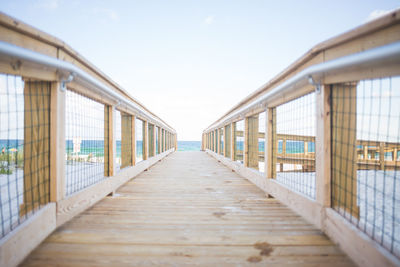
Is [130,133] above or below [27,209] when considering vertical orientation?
above

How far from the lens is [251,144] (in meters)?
3.85

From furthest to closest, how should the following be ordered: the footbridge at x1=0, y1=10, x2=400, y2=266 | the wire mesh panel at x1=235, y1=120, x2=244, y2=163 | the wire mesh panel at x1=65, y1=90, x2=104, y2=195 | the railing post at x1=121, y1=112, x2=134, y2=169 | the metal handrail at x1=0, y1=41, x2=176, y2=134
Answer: the wire mesh panel at x1=235, y1=120, x2=244, y2=163
the railing post at x1=121, y1=112, x2=134, y2=169
the wire mesh panel at x1=65, y1=90, x2=104, y2=195
the footbridge at x1=0, y1=10, x2=400, y2=266
the metal handrail at x1=0, y1=41, x2=176, y2=134

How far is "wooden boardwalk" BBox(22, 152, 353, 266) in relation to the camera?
4.15 ft

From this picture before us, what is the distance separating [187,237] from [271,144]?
1.67m

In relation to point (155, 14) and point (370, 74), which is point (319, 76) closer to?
point (370, 74)

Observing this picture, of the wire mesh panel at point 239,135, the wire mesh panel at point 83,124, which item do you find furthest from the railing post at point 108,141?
the wire mesh panel at point 239,135

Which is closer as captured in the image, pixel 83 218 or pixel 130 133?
pixel 83 218

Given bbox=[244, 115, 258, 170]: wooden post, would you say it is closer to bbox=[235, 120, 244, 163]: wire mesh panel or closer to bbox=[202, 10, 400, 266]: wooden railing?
bbox=[235, 120, 244, 163]: wire mesh panel

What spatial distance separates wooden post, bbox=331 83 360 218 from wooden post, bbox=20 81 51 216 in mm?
2296

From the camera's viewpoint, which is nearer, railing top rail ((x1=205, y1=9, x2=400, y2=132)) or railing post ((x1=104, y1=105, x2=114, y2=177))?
railing top rail ((x1=205, y1=9, x2=400, y2=132))

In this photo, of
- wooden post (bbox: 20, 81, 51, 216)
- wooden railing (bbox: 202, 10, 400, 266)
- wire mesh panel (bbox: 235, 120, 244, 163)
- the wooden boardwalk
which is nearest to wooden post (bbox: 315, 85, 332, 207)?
wooden railing (bbox: 202, 10, 400, 266)

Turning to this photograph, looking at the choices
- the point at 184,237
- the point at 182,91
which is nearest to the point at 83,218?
the point at 184,237

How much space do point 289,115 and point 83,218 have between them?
8.20ft

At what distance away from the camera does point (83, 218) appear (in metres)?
1.85
